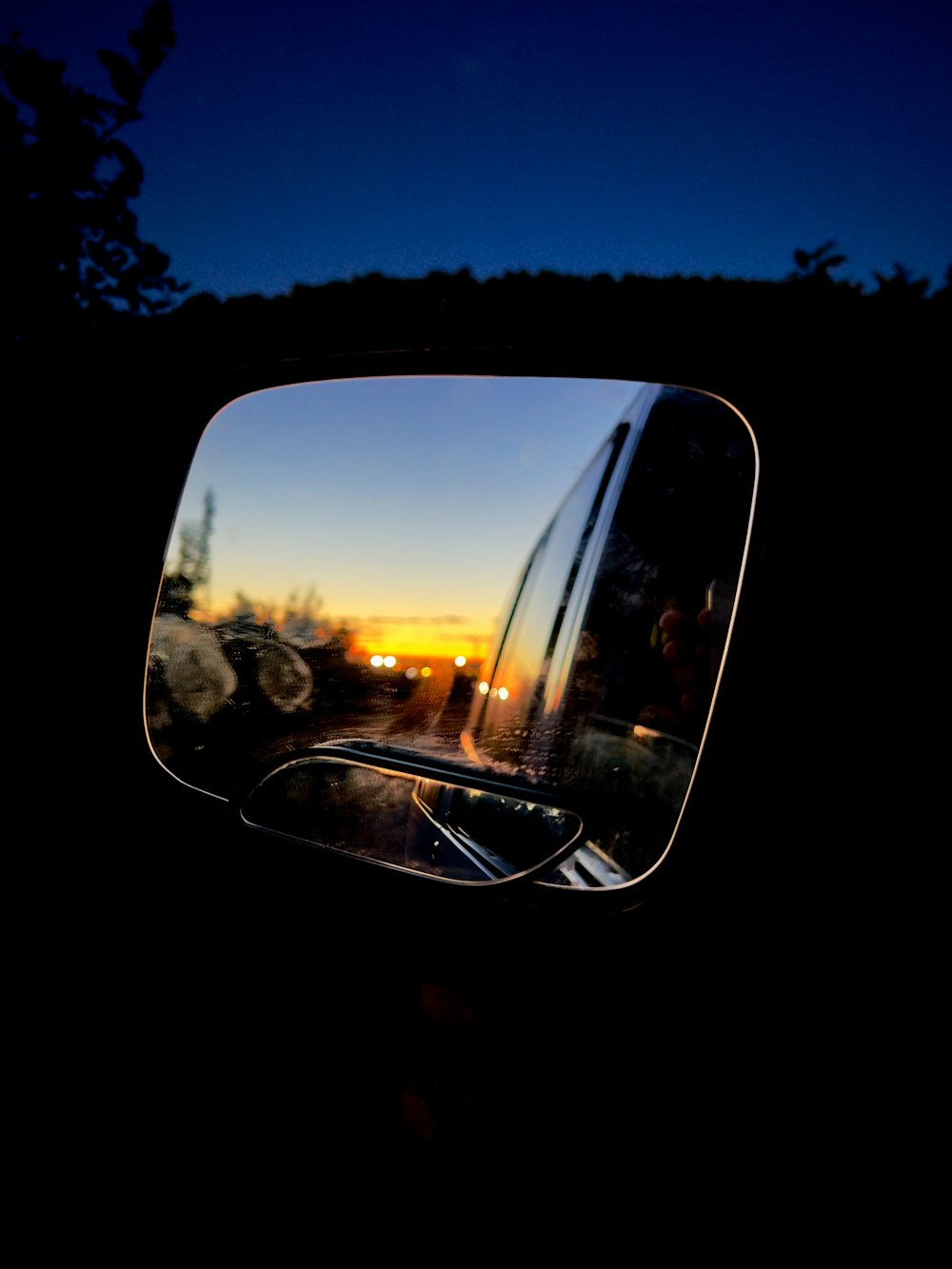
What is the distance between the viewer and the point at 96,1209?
1.60 meters

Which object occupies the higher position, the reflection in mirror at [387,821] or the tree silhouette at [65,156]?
the tree silhouette at [65,156]

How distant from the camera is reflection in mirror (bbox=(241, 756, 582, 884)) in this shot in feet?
4.11

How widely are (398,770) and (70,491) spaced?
3.44 feet

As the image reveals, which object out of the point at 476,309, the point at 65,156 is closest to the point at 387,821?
the point at 476,309

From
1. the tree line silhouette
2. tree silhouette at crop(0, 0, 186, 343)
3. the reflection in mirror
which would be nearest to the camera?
the tree line silhouette

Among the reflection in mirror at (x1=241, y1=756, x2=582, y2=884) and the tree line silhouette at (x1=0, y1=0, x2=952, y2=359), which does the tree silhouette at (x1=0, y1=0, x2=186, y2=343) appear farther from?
the reflection in mirror at (x1=241, y1=756, x2=582, y2=884)

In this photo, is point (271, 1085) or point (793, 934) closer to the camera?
point (793, 934)

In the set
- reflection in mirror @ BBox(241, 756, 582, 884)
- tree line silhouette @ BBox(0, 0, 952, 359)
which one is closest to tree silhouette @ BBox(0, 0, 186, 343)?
tree line silhouette @ BBox(0, 0, 952, 359)

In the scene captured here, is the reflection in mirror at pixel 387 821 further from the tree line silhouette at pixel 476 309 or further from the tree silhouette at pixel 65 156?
the tree silhouette at pixel 65 156

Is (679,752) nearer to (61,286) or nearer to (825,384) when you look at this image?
(825,384)

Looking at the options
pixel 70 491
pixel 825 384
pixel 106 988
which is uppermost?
pixel 825 384

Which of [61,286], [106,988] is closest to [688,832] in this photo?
[106,988]

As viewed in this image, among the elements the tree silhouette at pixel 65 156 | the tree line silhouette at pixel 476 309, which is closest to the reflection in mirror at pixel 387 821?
the tree line silhouette at pixel 476 309

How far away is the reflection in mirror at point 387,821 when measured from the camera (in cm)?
125
